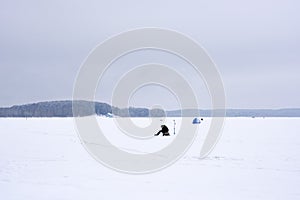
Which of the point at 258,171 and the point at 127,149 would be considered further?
the point at 127,149

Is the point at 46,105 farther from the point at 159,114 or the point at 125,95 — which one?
the point at 125,95

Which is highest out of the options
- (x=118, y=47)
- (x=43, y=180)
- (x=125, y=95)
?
(x=118, y=47)

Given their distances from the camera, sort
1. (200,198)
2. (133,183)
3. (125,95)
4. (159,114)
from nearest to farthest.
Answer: (200,198) → (133,183) → (125,95) → (159,114)

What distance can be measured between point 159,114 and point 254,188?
5259 centimetres

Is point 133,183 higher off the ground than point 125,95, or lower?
lower

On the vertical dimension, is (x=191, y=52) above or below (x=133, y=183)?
above

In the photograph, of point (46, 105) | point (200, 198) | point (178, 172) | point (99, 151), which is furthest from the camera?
point (46, 105)

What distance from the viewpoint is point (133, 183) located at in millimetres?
9242

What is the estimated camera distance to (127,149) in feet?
55.2

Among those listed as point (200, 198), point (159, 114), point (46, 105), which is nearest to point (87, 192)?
point (200, 198)

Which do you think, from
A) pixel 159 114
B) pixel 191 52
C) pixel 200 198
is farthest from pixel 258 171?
pixel 159 114

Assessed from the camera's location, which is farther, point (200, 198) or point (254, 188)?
point (254, 188)

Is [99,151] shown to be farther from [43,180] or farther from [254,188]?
[254,188]

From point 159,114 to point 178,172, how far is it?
50.3 m
